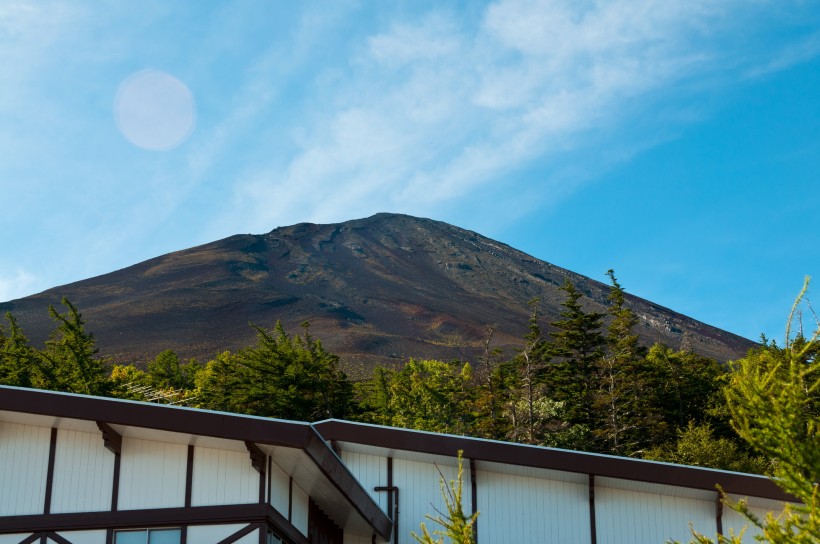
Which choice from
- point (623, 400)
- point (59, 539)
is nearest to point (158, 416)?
point (59, 539)

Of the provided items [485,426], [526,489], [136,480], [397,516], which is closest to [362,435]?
[397,516]

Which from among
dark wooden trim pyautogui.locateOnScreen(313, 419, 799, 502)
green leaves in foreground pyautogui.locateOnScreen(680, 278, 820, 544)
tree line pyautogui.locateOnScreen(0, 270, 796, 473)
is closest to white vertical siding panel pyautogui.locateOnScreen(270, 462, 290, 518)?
dark wooden trim pyautogui.locateOnScreen(313, 419, 799, 502)

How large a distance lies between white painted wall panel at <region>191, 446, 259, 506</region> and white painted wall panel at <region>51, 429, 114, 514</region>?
1283 millimetres

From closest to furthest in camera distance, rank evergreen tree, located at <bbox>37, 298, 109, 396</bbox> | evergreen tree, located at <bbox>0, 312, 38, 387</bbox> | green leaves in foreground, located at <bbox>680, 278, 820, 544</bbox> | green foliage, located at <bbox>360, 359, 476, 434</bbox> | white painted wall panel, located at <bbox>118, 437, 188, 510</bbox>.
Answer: green leaves in foreground, located at <bbox>680, 278, 820, 544</bbox> < white painted wall panel, located at <bbox>118, 437, 188, 510</bbox> < evergreen tree, located at <bbox>37, 298, 109, 396</bbox> < evergreen tree, located at <bbox>0, 312, 38, 387</bbox> < green foliage, located at <bbox>360, 359, 476, 434</bbox>

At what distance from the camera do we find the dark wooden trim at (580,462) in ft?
57.9

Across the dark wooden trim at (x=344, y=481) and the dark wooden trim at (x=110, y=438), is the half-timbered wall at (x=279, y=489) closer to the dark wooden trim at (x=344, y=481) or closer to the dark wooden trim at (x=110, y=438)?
the dark wooden trim at (x=344, y=481)

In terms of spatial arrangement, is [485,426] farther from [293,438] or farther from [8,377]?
[293,438]

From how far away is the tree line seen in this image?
156 ft

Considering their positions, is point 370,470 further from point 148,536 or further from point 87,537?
point 87,537

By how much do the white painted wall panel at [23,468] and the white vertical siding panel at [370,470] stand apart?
6.51 metres

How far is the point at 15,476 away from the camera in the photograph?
14734 millimetres

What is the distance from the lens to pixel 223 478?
14.6 meters

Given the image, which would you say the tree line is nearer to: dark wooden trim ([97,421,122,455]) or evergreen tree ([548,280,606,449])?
evergreen tree ([548,280,606,449])

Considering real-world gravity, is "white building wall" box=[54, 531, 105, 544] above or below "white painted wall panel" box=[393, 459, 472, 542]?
below
